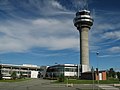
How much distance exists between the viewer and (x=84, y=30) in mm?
151375

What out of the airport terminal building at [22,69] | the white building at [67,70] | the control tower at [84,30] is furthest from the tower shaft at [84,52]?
the airport terminal building at [22,69]

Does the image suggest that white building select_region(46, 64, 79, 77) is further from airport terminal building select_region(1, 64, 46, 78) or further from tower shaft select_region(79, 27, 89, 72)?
airport terminal building select_region(1, 64, 46, 78)

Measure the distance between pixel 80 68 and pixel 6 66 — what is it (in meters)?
67.0

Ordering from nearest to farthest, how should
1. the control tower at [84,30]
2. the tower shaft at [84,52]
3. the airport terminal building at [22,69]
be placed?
the tower shaft at [84,52], the control tower at [84,30], the airport terminal building at [22,69]

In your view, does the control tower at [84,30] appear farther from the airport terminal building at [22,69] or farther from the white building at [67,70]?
the airport terminal building at [22,69]

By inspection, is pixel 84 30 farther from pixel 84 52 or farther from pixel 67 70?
pixel 67 70

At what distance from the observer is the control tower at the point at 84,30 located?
144750 mm

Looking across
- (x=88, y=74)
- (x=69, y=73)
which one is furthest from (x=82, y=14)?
(x=88, y=74)

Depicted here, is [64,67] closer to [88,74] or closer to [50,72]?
[50,72]

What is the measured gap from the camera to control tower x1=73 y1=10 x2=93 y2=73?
14475cm

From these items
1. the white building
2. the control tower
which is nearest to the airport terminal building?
the white building

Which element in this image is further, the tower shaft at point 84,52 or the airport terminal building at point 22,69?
the airport terminal building at point 22,69

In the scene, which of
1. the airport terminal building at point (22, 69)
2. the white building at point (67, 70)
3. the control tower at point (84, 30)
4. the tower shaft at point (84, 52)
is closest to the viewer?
the tower shaft at point (84, 52)

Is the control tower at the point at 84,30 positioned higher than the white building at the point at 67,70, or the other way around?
the control tower at the point at 84,30
